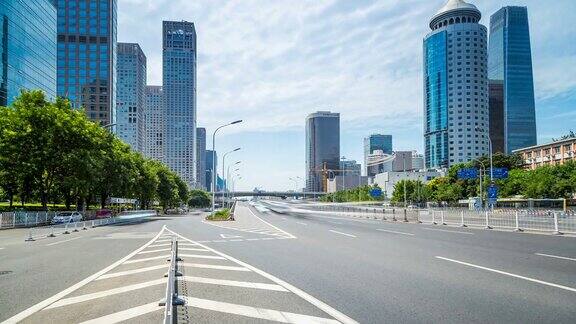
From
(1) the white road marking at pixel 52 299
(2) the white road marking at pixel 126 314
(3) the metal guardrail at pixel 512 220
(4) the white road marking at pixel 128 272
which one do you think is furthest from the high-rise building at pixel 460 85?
(2) the white road marking at pixel 126 314

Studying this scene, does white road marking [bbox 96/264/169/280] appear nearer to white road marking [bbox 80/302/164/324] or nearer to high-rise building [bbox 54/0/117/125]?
white road marking [bbox 80/302/164/324]

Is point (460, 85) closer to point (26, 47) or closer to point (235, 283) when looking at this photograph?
point (26, 47)

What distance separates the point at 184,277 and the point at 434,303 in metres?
5.39

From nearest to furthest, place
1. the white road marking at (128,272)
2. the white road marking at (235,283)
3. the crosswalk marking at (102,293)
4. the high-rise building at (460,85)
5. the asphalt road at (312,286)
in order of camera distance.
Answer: the asphalt road at (312,286) < the crosswalk marking at (102,293) < the white road marking at (235,283) < the white road marking at (128,272) < the high-rise building at (460,85)

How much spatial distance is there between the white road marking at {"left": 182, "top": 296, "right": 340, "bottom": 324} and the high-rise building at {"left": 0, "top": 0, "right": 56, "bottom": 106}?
86623 mm

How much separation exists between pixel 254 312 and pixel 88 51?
168 m

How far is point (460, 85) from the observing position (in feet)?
632

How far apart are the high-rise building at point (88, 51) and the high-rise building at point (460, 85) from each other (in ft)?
432

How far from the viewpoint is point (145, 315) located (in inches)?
271

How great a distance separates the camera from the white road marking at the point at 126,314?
6.60m

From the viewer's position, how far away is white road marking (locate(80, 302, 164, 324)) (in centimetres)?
660

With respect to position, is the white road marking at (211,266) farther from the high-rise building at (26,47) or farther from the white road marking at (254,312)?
the high-rise building at (26,47)

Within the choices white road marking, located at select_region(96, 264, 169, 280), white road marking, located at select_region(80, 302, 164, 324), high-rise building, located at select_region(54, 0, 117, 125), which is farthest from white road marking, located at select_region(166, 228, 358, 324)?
high-rise building, located at select_region(54, 0, 117, 125)

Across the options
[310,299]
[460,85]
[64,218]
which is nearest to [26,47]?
[64,218]
